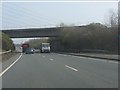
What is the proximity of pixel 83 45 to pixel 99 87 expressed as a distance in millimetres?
78385

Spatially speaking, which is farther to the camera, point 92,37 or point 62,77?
point 92,37

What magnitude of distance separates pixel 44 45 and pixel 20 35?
10.5 m

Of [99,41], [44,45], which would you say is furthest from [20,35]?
[99,41]

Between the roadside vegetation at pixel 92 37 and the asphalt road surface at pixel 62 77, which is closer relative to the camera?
the asphalt road surface at pixel 62 77

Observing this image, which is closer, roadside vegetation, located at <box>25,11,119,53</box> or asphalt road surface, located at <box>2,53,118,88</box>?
asphalt road surface, located at <box>2,53,118,88</box>

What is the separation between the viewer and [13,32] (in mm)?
96938

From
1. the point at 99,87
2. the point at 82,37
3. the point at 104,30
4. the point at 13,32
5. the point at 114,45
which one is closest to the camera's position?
the point at 99,87

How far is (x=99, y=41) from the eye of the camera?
262 feet

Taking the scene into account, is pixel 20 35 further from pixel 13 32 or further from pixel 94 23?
pixel 94 23

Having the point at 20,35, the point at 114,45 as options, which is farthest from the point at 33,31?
the point at 114,45

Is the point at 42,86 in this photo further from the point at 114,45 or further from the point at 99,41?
the point at 99,41

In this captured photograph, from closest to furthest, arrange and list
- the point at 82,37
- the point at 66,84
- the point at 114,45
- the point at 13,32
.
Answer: the point at 66,84 → the point at 114,45 → the point at 82,37 → the point at 13,32

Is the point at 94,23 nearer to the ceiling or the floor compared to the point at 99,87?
nearer to the ceiling

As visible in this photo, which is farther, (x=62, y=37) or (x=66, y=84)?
(x=62, y=37)
